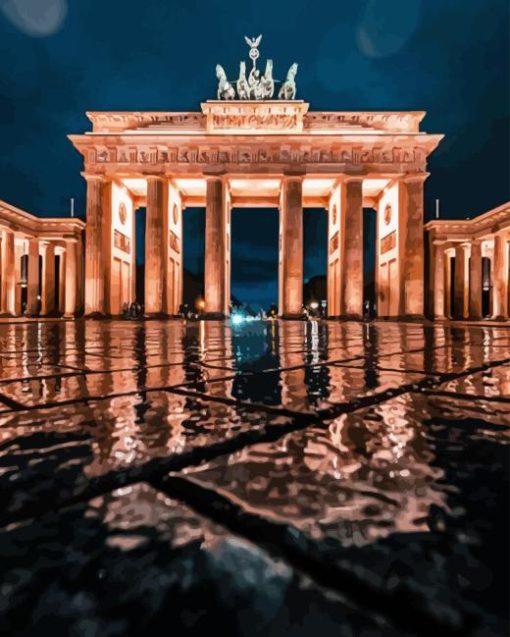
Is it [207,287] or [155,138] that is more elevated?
[155,138]

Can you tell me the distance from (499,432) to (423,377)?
830 mm

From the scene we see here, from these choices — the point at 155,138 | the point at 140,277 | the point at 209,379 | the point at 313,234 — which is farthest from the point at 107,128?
the point at 313,234

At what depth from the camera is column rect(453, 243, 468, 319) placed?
24.5 meters

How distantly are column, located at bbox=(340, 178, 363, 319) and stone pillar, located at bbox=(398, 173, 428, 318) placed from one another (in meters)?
2.29

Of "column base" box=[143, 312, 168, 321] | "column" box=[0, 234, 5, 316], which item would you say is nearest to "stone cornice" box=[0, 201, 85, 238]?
"column" box=[0, 234, 5, 316]

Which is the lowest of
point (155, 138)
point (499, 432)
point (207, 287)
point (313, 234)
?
point (499, 432)

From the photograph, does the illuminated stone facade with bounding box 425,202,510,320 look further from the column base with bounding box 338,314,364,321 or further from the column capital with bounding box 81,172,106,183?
the column capital with bounding box 81,172,106,183

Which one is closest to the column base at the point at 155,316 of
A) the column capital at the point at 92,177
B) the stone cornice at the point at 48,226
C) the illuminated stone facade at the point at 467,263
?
the column capital at the point at 92,177

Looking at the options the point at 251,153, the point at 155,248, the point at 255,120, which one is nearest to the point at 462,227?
the point at 251,153

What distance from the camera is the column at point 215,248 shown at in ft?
62.0

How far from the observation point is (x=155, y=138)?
18844 mm

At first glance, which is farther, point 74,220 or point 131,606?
point 74,220

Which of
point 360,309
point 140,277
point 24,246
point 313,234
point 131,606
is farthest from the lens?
point 313,234

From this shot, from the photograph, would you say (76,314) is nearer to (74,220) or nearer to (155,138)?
(74,220)
